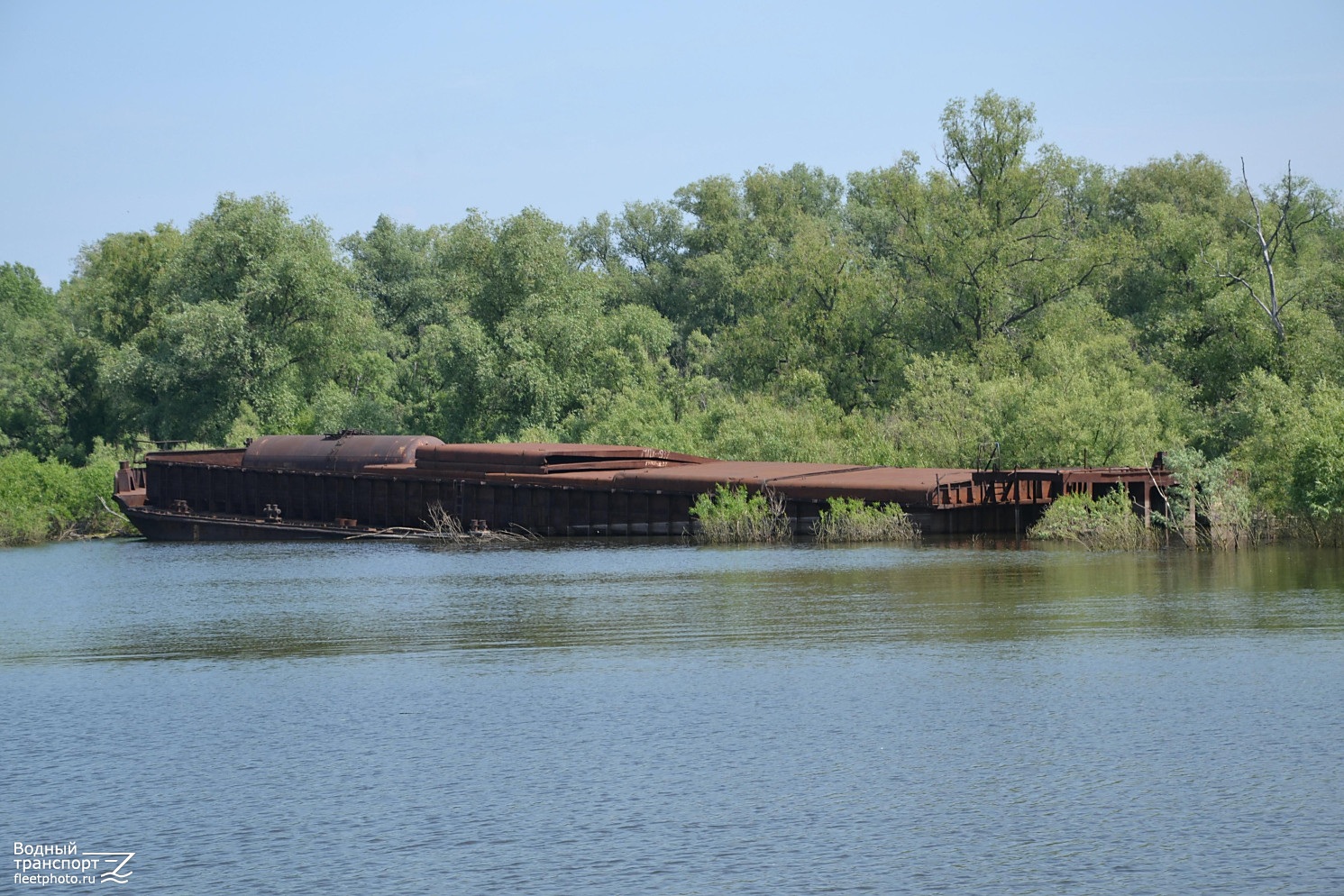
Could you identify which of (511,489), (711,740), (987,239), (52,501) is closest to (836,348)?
(987,239)

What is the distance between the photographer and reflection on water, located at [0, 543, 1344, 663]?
25484mm

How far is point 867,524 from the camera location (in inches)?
1672

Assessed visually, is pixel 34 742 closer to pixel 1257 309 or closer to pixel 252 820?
pixel 252 820

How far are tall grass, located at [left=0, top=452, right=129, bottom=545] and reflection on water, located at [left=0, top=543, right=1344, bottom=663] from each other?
16.6 metres

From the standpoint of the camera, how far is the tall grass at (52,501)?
58.0 m

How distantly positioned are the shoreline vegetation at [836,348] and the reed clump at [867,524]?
4.83 meters

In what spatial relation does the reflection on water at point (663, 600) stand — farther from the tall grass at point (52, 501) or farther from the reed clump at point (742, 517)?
the tall grass at point (52, 501)

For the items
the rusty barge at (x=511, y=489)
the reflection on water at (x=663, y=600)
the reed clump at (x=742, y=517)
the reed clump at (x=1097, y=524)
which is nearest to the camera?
the reflection on water at (x=663, y=600)

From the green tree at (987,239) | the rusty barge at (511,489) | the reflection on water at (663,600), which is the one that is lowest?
the reflection on water at (663,600)
